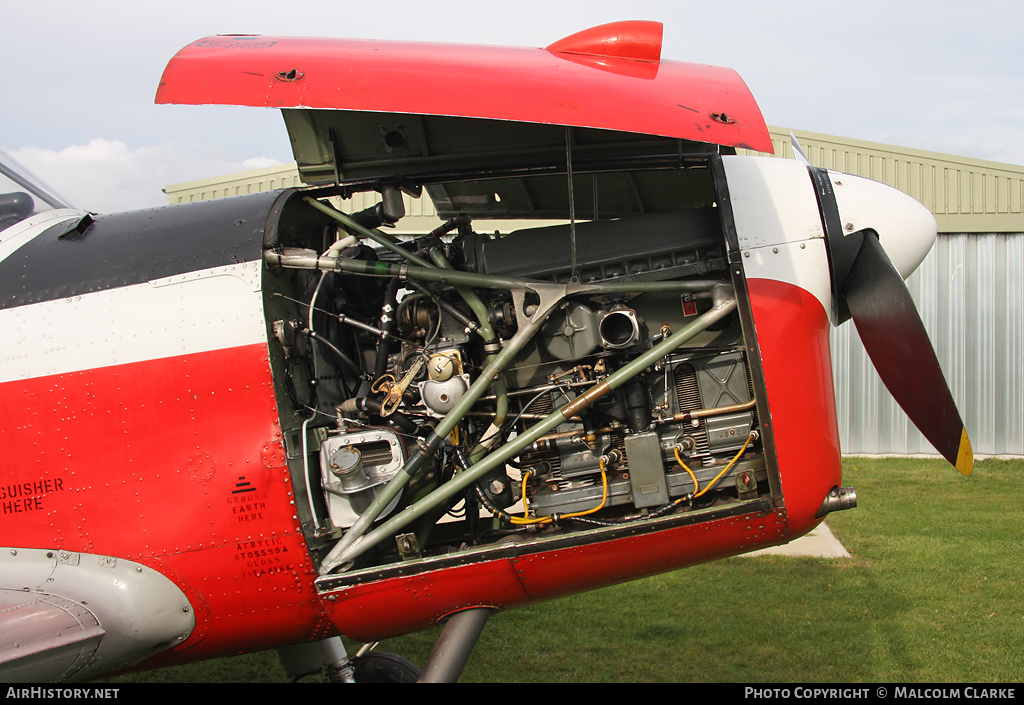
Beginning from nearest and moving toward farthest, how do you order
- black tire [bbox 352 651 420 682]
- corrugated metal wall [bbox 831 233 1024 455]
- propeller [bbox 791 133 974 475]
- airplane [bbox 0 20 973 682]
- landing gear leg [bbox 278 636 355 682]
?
airplane [bbox 0 20 973 682]
propeller [bbox 791 133 974 475]
landing gear leg [bbox 278 636 355 682]
black tire [bbox 352 651 420 682]
corrugated metal wall [bbox 831 233 1024 455]

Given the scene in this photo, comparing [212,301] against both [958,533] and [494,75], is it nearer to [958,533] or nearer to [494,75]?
[494,75]

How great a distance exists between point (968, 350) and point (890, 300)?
429 inches

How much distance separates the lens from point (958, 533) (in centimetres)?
764

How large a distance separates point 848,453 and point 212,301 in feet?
39.3

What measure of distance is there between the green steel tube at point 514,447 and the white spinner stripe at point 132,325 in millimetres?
964

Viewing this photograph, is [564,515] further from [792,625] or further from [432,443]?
[792,625]

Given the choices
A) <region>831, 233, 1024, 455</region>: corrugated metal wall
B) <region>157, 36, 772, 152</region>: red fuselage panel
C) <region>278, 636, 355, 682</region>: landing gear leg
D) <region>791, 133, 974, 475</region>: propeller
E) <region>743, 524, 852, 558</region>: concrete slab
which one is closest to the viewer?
<region>157, 36, 772, 152</region>: red fuselage panel

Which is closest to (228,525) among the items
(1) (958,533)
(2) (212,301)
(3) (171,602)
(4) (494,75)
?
(3) (171,602)

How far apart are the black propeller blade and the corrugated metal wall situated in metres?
9.87

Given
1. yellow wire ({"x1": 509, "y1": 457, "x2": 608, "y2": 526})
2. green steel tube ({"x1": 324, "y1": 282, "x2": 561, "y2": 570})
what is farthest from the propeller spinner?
green steel tube ({"x1": 324, "y1": 282, "x2": 561, "y2": 570})

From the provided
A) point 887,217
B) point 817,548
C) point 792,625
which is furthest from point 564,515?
point 817,548

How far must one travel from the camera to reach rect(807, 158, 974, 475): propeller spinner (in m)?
3.04

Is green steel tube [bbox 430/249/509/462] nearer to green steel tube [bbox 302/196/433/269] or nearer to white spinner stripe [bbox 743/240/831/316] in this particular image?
green steel tube [bbox 302/196/433/269]

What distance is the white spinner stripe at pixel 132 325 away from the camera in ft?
9.83
